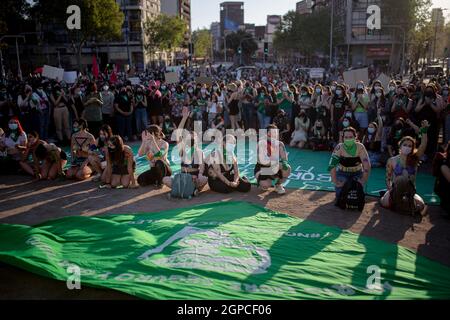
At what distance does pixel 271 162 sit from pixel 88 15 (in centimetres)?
3862

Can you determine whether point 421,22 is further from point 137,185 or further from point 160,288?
point 160,288

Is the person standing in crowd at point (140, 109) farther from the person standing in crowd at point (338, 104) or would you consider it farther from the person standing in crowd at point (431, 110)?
the person standing in crowd at point (431, 110)

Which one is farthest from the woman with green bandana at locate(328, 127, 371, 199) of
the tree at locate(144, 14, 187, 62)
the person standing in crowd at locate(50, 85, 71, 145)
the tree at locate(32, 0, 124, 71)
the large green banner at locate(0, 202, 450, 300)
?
the tree at locate(144, 14, 187, 62)

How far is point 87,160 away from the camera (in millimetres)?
9914

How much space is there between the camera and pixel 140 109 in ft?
46.8

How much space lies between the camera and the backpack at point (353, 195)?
7465 millimetres

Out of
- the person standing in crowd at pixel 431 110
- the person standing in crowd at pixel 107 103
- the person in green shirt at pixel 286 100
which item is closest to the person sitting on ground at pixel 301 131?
the person in green shirt at pixel 286 100

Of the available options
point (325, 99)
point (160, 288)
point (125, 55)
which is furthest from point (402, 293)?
point (125, 55)

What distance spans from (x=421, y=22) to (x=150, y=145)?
47405 millimetres

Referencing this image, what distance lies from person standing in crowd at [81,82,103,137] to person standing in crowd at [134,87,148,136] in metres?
1.31

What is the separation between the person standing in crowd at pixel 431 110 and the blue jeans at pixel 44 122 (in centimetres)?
1108

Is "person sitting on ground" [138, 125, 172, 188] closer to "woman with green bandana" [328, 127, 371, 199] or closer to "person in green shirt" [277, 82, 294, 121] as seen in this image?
"woman with green bandana" [328, 127, 371, 199]

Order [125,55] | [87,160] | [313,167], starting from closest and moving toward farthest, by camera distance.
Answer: [87,160] < [313,167] < [125,55]

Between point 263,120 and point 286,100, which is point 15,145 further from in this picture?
point 286,100
